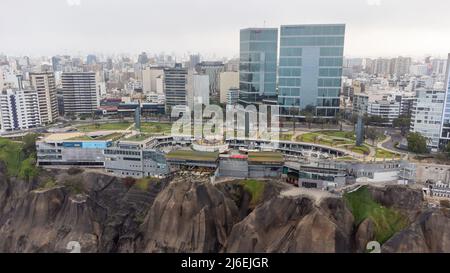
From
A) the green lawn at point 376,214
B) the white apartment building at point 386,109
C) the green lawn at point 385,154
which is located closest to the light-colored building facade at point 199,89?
the white apartment building at point 386,109

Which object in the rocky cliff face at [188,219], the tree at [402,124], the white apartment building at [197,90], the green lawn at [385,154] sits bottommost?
the rocky cliff face at [188,219]

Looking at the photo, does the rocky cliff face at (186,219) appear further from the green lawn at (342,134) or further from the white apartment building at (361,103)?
the white apartment building at (361,103)

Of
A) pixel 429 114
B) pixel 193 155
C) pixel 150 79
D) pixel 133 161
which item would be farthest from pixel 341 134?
pixel 150 79

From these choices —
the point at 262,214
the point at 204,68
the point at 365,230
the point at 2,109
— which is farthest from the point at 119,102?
the point at 365,230

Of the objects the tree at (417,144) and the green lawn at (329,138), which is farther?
the green lawn at (329,138)

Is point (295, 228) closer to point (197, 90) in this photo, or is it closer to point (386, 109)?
point (386, 109)
